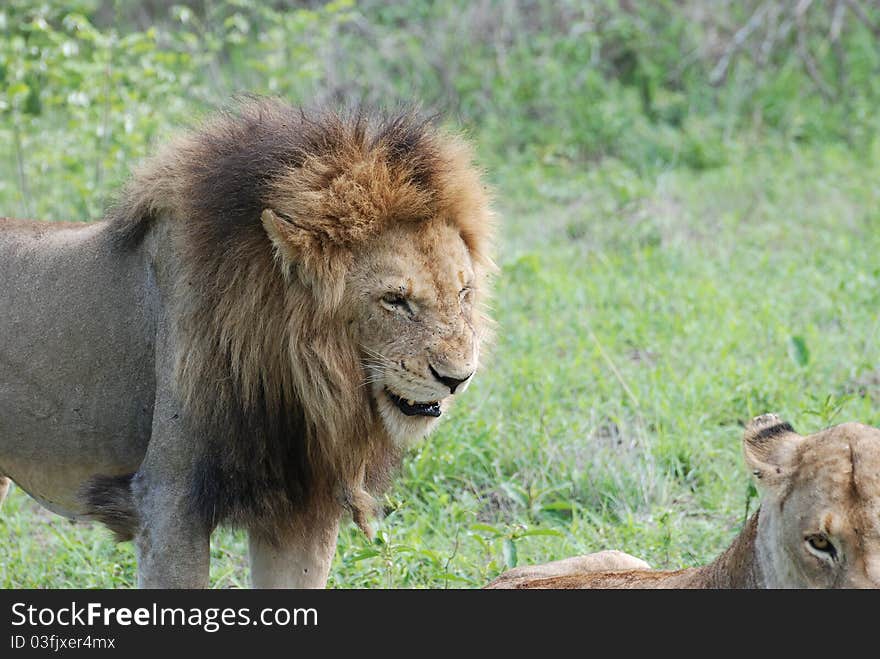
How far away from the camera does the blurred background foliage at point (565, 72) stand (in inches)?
301

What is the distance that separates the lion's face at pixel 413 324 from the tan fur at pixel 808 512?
67 cm

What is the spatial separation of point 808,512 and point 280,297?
4.23 ft

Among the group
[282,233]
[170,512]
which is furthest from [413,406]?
[170,512]

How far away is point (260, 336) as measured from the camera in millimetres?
2875

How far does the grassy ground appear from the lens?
3.77m

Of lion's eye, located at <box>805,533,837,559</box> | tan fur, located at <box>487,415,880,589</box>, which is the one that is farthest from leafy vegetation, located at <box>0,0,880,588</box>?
lion's eye, located at <box>805,533,837,559</box>

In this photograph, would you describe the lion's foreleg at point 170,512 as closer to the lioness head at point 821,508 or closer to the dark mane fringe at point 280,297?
the dark mane fringe at point 280,297

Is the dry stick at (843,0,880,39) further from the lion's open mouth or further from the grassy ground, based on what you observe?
the lion's open mouth

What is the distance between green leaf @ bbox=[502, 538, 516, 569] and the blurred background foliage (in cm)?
425

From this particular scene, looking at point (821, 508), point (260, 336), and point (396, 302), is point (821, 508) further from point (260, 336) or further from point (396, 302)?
point (260, 336)

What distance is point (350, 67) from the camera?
8828 mm

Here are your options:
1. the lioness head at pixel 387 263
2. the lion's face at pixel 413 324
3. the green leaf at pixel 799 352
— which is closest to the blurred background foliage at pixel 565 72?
the green leaf at pixel 799 352
